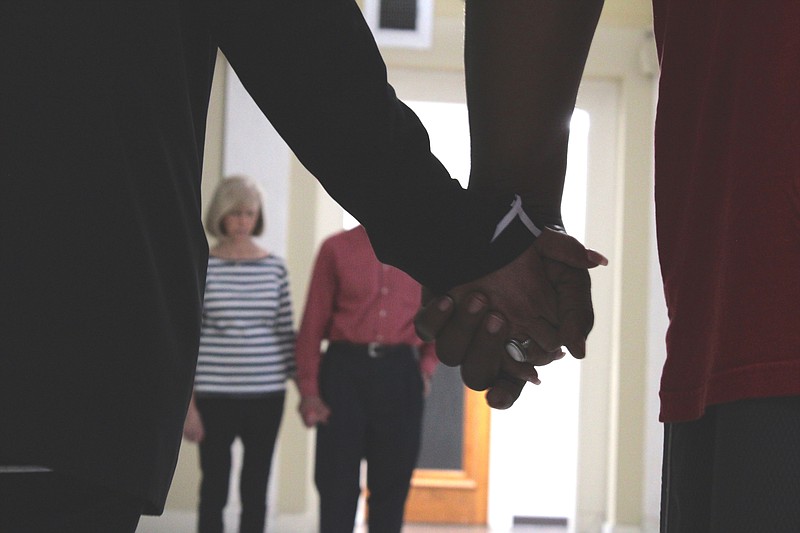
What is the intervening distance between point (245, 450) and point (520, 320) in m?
2.84

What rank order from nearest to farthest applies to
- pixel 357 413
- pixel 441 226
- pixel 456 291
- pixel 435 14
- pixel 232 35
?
pixel 232 35, pixel 441 226, pixel 456 291, pixel 357 413, pixel 435 14

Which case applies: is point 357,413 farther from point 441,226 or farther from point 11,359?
point 11,359

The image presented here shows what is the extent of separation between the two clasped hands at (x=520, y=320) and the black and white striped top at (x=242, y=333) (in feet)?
8.53

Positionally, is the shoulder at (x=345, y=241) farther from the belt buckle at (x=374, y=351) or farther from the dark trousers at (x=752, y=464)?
the dark trousers at (x=752, y=464)

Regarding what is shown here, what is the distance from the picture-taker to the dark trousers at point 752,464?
887 mm

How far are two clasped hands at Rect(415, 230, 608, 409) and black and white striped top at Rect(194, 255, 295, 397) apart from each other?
2.60 m

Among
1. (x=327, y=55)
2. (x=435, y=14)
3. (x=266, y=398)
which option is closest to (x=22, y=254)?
(x=327, y=55)

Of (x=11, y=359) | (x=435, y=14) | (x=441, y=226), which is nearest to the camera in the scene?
(x=11, y=359)

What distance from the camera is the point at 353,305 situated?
3852 mm

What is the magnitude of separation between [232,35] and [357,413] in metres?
2.97

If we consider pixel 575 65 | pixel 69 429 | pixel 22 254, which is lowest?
pixel 69 429

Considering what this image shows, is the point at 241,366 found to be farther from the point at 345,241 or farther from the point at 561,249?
the point at 561,249

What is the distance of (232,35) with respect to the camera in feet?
2.86

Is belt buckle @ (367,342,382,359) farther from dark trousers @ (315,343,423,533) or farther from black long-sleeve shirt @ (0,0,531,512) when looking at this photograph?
black long-sleeve shirt @ (0,0,531,512)
